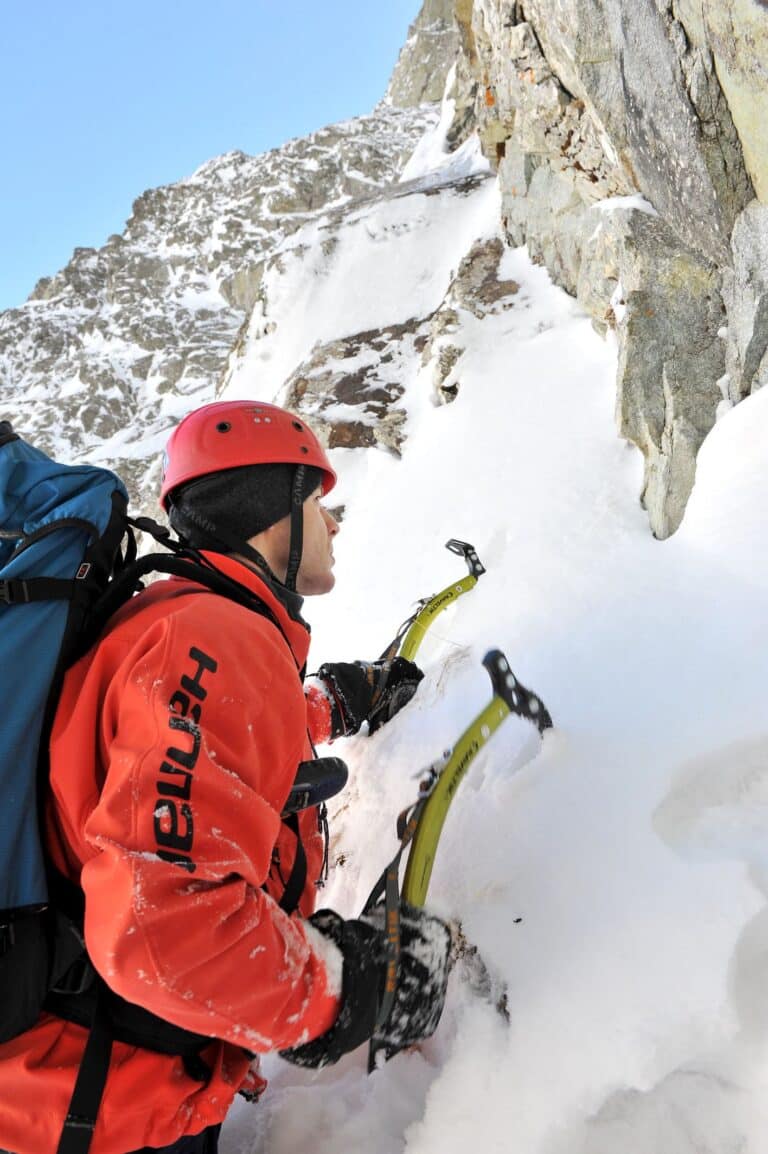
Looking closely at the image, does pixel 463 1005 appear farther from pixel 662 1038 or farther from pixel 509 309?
pixel 509 309

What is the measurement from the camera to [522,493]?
6.12 m

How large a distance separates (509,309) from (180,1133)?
34.2ft

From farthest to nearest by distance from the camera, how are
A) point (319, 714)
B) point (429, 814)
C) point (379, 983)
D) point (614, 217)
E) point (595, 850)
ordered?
point (614, 217) < point (319, 714) < point (429, 814) < point (595, 850) < point (379, 983)

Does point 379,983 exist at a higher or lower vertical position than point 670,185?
lower

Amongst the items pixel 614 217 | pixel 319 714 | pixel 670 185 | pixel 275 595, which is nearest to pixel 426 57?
pixel 614 217

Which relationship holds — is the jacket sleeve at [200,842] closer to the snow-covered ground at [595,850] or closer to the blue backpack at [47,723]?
the blue backpack at [47,723]

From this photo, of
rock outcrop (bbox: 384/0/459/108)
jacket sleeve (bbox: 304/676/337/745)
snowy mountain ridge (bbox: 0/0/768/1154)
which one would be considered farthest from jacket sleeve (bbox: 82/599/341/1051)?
rock outcrop (bbox: 384/0/459/108)

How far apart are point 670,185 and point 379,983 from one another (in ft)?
18.7

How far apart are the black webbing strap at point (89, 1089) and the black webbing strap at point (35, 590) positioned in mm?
999

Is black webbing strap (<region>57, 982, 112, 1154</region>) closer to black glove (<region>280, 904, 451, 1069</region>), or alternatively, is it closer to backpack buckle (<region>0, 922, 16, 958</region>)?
backpack buckle (<region>0, 922, 16, 958</region>)

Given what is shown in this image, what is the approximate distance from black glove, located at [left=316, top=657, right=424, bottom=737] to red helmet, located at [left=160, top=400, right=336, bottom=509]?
5.01ft

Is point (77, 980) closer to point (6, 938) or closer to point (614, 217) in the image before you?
point (6, 938)

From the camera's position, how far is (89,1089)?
148 cm

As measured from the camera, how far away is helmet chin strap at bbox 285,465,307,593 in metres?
2.24
